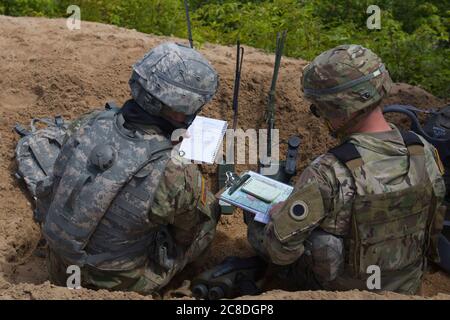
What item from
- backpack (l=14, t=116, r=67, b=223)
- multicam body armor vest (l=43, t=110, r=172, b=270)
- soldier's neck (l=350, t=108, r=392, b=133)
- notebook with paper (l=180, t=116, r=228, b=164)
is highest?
soldier's neck (l=350, t=108, r=392, b=133)

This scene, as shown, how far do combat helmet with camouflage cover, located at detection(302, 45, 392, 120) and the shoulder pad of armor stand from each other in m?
0.44

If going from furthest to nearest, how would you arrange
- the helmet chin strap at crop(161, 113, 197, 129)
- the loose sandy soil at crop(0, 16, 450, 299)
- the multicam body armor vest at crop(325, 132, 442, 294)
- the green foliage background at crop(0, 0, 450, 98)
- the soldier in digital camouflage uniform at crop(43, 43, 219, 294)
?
the green foliage background at crop(0, 0, 450, 98), the loose sandy soil at crop(0, 16, 450, 299), the helmet chin strap at crop(161, 113, 197, 129), the soldier in digital camouflage uniform at crop(43, 43, 219, 294), the multicam body armor vest at crop(325, 132, 442, 294)

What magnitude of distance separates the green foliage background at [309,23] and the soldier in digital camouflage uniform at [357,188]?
3.17 m

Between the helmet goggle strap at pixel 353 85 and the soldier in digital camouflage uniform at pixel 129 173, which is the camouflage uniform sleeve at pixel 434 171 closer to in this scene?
the helmet goggle strap at pixel 353 85

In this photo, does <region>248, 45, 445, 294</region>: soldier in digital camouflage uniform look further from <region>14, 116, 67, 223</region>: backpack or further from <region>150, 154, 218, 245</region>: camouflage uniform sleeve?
<region>14, 116, 67, 223</region>: backpack

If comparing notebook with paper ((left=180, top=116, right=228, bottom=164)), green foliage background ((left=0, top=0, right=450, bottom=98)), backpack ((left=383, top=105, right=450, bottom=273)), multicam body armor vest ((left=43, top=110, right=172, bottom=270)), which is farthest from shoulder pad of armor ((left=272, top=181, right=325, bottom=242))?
green foliage background ((left=0, top=0, right=450, bottom=98))

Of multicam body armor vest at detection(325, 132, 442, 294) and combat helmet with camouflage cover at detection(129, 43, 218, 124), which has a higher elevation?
combat helmet with camouflage cover at detection(129, 43, 218, 124)

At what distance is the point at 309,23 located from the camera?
23.6ft

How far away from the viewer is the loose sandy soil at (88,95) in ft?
14.1

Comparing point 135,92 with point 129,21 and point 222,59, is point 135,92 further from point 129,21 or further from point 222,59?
point 129,21

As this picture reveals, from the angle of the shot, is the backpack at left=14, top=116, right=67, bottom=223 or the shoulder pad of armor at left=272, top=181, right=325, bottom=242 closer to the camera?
the shoulder pad of armor at left=272, top=181, right=325, bottom=242

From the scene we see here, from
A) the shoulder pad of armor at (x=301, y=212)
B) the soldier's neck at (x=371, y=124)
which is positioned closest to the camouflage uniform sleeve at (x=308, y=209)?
the shoulder pad of armor at (x=301, y=212)

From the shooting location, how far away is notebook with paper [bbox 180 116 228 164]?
446 centimetres

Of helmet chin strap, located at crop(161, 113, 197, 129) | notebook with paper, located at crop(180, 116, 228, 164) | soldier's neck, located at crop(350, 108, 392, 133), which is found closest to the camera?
soldier's neck, located at crop(350, 108, 392, 133)
